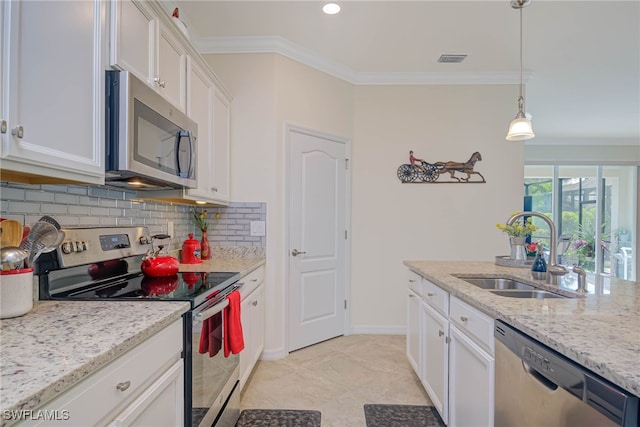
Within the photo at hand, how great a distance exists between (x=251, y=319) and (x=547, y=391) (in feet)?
6.26

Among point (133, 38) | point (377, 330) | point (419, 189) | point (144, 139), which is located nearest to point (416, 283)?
point (377, 330)

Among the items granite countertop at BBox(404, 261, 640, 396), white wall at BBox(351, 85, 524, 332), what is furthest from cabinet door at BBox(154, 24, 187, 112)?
white wall at BBox(351, 85, 524, 332)

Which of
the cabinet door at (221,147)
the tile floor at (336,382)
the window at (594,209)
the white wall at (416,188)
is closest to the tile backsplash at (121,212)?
the cabinet door at (221,147)

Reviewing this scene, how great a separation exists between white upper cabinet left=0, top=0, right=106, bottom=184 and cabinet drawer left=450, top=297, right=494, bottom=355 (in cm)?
165

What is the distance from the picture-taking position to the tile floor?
2354 millimetres

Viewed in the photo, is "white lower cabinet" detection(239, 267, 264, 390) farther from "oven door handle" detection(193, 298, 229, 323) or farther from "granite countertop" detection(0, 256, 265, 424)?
"granite countertop" detection(0, 256, 265, 424)

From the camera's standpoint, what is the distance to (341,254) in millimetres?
3727

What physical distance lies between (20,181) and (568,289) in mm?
2345

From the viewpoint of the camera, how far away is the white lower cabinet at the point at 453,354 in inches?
59.2

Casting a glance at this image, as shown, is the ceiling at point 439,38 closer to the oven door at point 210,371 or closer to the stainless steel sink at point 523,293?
the stainless steel sink at point 523,293

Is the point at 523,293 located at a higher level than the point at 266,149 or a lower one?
lower

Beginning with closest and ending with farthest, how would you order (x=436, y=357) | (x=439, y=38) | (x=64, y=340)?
1. (x=64, y=340)
2. (x=436, y=357)
3. (x=439, y=38)

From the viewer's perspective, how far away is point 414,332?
261 cm

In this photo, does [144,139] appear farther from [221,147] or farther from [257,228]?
[257,228]
